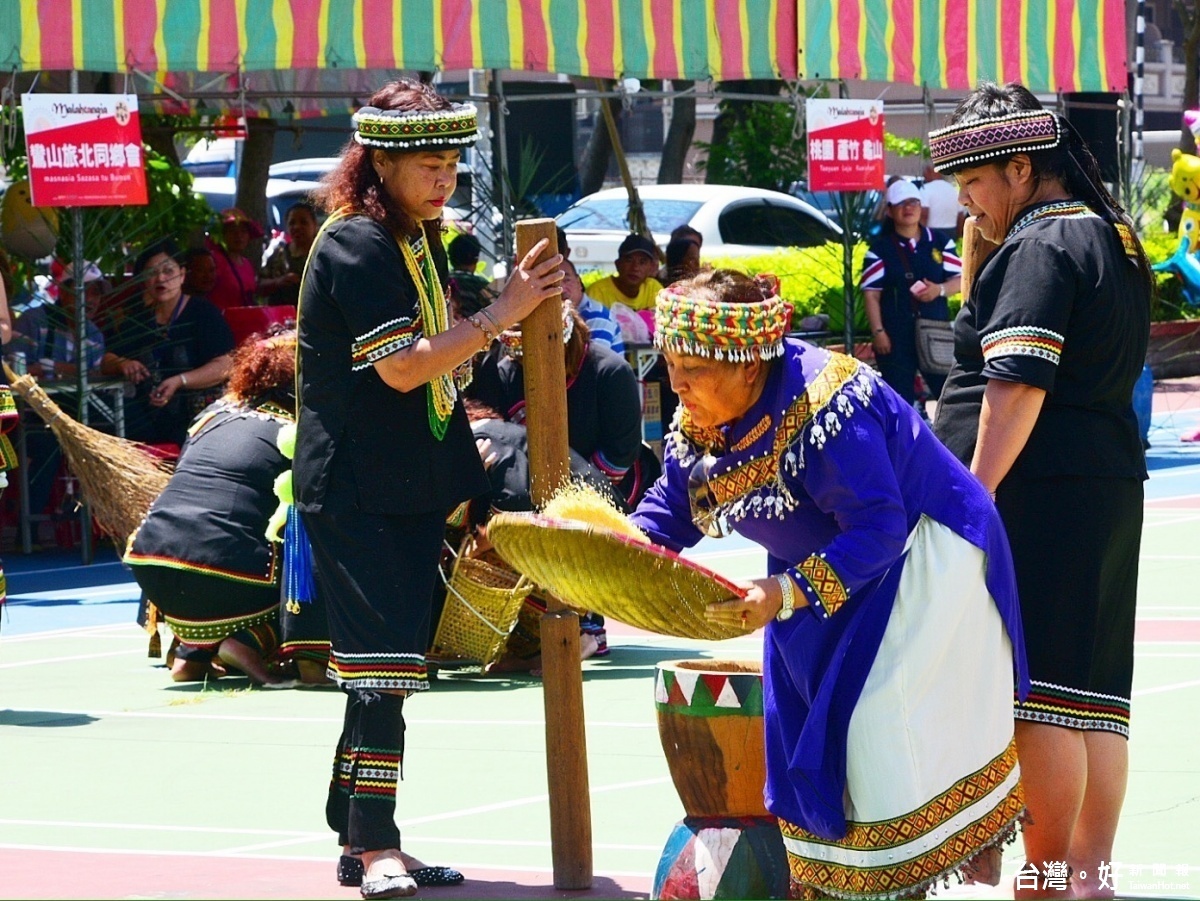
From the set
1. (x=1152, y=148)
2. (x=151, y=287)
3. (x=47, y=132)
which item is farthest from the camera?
(x=1152, y=148)

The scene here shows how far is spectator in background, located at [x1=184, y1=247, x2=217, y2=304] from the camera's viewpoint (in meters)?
14.4

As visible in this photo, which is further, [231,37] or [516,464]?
[231,37]

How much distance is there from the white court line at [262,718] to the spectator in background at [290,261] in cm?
675

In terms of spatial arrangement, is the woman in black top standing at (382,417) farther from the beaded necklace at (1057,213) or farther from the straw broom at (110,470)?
the straw broom at (110,470)

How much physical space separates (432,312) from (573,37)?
25.6 feet

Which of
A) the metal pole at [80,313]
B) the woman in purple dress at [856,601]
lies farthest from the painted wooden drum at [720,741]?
the metal pole at [80,313]

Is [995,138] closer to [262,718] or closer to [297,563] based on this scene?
[297,563]

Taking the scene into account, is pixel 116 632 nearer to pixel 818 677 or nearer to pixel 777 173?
pixel 818 677

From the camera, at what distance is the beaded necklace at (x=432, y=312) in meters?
5.35

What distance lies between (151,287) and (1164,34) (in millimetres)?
43300

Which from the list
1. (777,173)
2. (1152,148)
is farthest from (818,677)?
(1152,148)

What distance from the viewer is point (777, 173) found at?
28844 mm

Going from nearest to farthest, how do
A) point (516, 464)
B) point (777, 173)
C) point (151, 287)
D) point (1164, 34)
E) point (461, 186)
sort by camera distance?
point (516, 464) → point (151, 287) → point (461, 186) → point (777, 173) → point (1164, 34)

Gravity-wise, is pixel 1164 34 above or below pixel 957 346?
above
